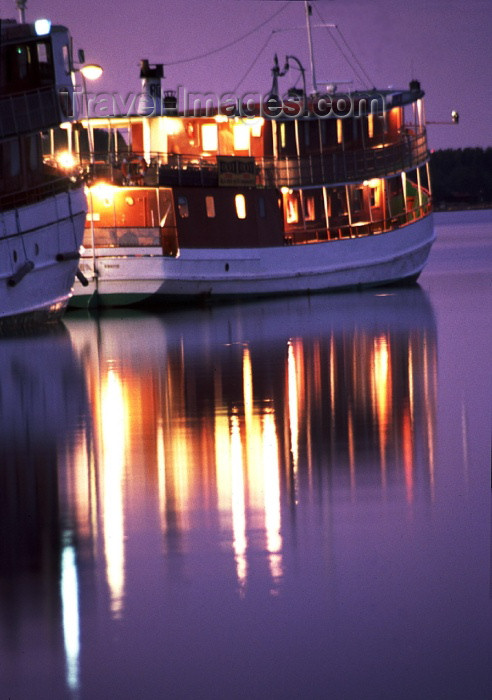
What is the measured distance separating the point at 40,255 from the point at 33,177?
5.96ft

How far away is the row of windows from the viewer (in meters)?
37.9

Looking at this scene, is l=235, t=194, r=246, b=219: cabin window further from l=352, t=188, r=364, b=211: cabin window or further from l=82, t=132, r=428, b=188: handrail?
l=352, t=188, r=364, b=211: cabin window

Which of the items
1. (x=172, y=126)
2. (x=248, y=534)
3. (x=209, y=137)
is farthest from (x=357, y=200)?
(x=248, y=534)

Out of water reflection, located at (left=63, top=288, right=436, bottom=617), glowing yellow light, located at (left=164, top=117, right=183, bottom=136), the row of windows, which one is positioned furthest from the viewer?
glowing yellow light, located at (left=164, top=117, right=183, bottom=136)

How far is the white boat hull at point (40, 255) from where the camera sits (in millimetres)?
28797

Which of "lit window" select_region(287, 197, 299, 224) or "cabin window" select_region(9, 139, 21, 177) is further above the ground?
"cabin window" select_region(9, 139, 21, 177)

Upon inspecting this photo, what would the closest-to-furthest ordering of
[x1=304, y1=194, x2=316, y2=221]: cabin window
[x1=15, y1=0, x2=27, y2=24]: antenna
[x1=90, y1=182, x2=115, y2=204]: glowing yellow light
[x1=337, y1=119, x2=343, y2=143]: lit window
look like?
[x1=15, y1=0, x2=27, y2=24]: antenna < [x1=90, y1=182, x2=115, y2=204]: glowing yellow light < [x1=304, y1=194, x2=316, y2=221]: cabin window < [x1=337, y1=119, x2=343, y2=143]: lit window

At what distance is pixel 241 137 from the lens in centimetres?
4216

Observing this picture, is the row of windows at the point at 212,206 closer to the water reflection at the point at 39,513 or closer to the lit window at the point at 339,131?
the lit window at the point at 339,131

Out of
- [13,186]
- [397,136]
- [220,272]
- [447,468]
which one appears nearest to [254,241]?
[220,272]

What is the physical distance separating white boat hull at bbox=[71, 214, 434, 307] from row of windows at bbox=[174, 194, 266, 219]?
973 mm

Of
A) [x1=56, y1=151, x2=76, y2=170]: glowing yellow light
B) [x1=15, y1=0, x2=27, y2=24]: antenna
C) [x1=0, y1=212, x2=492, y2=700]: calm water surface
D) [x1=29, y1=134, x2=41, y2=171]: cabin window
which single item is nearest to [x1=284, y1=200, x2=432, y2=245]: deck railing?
[x1=56, y1=151, x2=76, y2=170]: glowing yellow light

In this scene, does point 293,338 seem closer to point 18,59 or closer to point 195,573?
point 18,59

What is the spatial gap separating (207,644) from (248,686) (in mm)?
643
